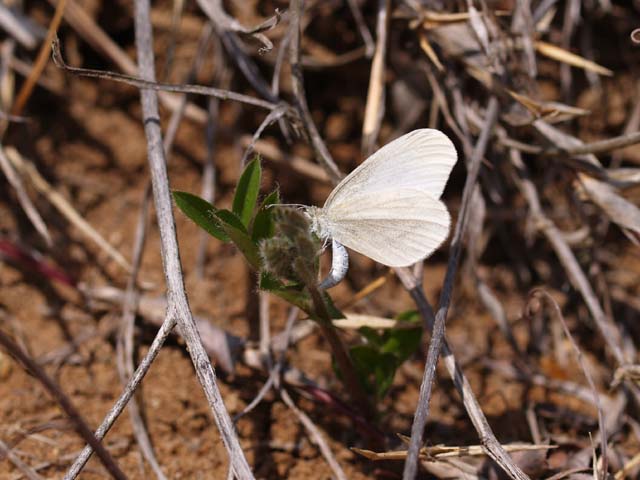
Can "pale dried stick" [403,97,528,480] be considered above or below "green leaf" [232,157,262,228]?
below

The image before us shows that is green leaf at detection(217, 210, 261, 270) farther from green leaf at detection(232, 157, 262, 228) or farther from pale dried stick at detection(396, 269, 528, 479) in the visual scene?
pale dried stick at detection(396, 269, 528, 479)

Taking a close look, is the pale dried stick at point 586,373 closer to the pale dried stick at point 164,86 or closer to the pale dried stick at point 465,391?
the pale dried stick at point 465,391

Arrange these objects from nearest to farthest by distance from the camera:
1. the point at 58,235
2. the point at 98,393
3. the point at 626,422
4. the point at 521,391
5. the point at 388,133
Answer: the point at 98,393
the point at 626,422
the point at 521,391
the point at 58,235
the point at 388,133

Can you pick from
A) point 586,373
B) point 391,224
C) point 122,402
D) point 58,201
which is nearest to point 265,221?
point 391,224

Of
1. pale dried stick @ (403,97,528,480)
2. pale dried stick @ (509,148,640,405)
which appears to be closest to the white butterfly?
pale dried stick @ (403,97,528,480)

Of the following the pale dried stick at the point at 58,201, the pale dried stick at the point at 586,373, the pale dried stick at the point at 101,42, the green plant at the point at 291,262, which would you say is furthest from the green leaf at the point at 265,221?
the pale dried stick at the point at 101,42

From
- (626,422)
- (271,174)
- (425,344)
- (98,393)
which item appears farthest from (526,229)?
(98,393)

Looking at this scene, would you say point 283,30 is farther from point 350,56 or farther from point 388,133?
point 388,133

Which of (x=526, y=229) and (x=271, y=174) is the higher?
(x=271, y=174)
